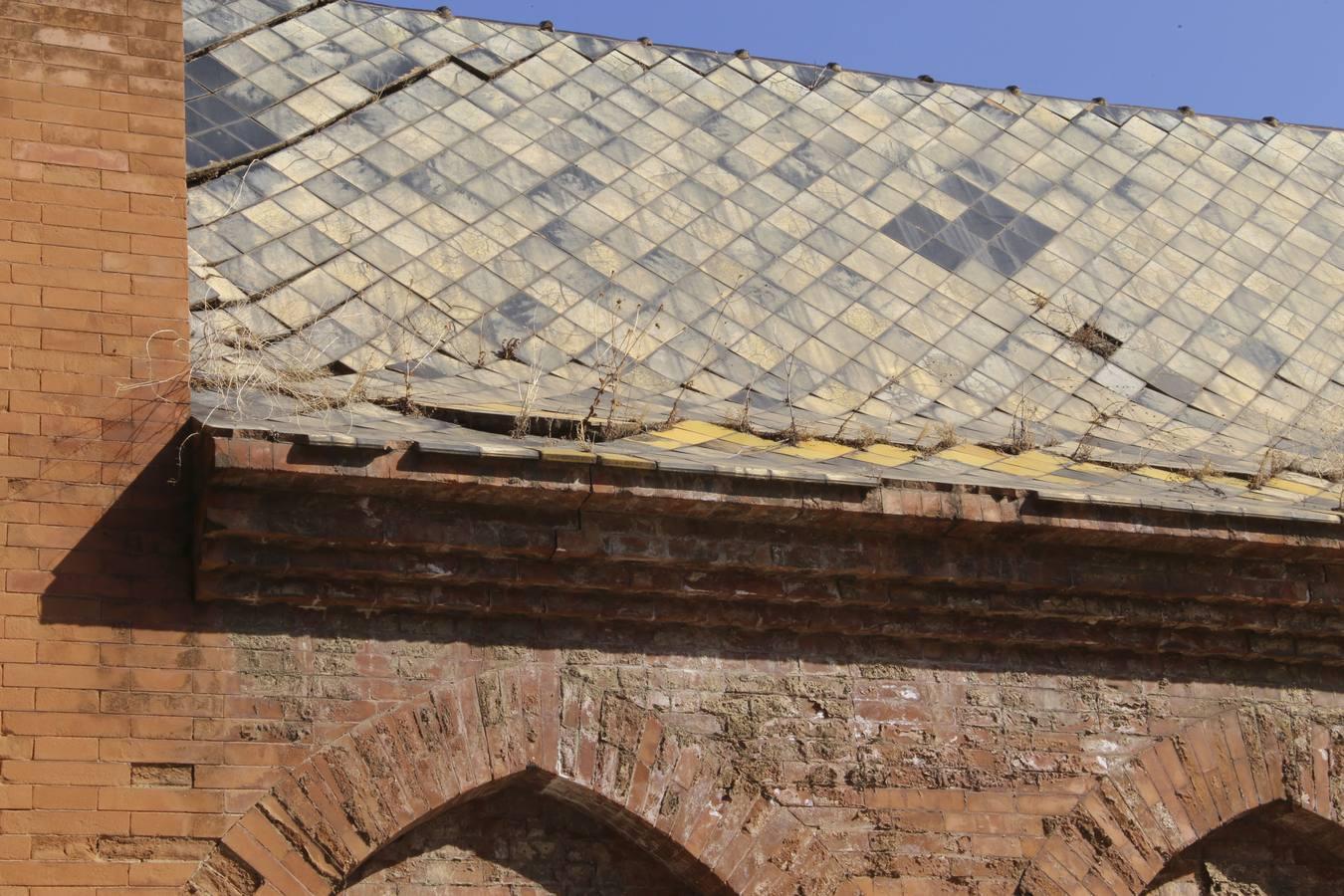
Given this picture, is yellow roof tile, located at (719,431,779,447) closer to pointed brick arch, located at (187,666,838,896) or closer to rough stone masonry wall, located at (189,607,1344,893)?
rough stone masonry wall, located at (189,607,1344,893)

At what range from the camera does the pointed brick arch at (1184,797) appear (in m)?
7.29

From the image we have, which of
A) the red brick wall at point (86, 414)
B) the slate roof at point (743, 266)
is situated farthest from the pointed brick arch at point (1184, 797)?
the red brick wall at point (86, 414)

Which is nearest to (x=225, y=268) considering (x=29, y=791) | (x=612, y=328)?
(x=612, y=328)

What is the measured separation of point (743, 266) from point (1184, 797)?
3.61m

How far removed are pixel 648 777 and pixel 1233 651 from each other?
272cm

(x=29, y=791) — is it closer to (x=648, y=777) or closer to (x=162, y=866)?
(x=162, y=866)

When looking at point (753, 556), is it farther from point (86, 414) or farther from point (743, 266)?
point (743, 266)

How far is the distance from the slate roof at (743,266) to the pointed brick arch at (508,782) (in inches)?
38.2

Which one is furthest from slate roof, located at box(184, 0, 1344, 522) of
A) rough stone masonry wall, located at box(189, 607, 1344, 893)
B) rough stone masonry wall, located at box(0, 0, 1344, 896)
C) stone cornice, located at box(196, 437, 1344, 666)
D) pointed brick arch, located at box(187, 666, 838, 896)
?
pointed brick arch, located at box(187, 666, 838, 896)

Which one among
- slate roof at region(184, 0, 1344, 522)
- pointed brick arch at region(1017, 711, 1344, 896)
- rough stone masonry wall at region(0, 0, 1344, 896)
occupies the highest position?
slate roof at region(184, 0, 1344, 522)

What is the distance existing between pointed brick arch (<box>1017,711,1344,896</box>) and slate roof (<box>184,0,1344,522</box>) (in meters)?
1.00

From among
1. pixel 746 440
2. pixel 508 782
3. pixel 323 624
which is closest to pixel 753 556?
pixel 746 440

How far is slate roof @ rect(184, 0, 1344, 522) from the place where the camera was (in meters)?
7.90

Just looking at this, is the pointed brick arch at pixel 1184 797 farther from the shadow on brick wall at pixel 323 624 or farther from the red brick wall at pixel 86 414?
the red brick wall at pixel 86 414
